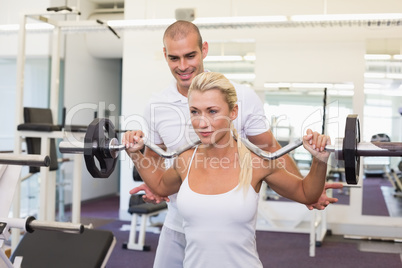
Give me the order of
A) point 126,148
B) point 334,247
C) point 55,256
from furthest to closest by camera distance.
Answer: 1. point 334,247
2. point 55,256
3. point 126,148

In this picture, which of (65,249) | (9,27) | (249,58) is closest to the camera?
(65,249)

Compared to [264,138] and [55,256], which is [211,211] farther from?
[55,256]

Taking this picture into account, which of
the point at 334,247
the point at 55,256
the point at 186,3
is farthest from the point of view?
the point at 186,3

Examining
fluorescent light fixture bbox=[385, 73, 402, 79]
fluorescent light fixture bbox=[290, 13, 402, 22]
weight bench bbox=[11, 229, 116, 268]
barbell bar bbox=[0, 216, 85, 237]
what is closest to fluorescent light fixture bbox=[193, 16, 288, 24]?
fluorescent light fixture bbox=[290, 13, 402, 22]

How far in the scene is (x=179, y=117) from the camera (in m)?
2.02

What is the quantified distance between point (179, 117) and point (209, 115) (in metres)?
0.43

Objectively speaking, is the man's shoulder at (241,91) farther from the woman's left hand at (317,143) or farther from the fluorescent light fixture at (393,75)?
the fluorescent light fixture at (393,75)

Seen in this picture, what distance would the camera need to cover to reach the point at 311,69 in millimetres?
6027

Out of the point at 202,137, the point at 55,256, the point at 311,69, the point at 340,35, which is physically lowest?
the point at 55,256

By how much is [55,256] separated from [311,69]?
13.7ft

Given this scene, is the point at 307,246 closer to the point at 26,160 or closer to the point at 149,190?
the point at 149,190

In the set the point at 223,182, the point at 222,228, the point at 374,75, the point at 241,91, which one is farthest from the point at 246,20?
the point at 222,228

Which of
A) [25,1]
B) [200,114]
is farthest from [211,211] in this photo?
[25,1]

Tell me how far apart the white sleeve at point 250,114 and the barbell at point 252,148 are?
276mm
